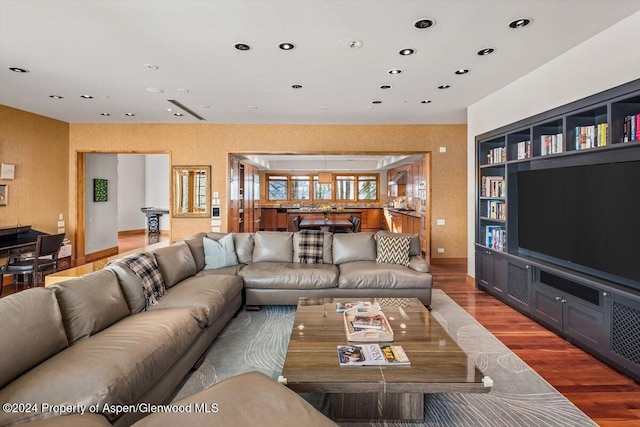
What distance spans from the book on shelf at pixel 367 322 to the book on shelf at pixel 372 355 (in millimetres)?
225

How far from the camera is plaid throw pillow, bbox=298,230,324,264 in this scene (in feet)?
14.8

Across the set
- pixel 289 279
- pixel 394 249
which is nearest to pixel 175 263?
pixel 289 279

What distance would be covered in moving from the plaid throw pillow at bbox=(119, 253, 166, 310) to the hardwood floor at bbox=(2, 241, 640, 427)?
3.28 m

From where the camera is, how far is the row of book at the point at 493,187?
4.46 metres

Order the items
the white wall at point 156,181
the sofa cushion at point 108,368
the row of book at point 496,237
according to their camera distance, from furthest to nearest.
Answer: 1. the white wall at point 156,181
2. the row of book at point 496,237
3. the sofa cushion at point 108,368

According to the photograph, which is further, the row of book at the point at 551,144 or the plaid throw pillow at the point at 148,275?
the row of book at the point at 551,144

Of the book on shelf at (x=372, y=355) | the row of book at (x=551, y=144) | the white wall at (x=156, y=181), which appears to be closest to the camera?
the book on shelf at (x=372, y=355)

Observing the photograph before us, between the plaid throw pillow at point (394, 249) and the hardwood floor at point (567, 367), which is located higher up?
the plaid throw pillow at point (394, 249)

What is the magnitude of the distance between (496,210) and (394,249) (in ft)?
5.26

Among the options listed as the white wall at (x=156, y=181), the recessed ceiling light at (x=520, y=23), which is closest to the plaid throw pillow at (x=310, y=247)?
the recessed ceiling light at (x=520, y=23)

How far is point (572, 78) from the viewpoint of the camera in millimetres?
3273

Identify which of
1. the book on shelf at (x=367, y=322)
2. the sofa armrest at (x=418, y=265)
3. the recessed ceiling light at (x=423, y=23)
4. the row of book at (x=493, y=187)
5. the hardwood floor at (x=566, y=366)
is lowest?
the hardwood floor at (x=566, y=366)

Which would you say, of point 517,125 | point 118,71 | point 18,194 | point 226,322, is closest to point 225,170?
point 118,71

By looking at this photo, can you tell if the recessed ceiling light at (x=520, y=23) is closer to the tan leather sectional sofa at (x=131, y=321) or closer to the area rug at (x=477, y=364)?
the tan leather sectional sofa at (x=131, y=321)
